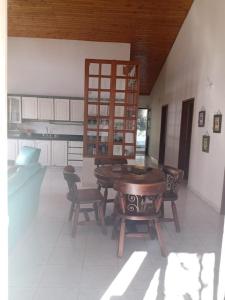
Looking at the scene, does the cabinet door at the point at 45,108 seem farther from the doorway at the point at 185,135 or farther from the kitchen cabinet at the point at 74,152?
the doorway at the point at 185,135

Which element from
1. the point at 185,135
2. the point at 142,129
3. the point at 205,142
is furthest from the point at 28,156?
the point at 142,129

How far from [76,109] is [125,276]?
5760mm

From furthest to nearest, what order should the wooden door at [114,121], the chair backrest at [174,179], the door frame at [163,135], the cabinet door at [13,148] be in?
1. the door frame at [163,135]
2. the cabinet door at [13,148]
3. the wooden door at [114,121]
4. the chair backrest at [174,179]

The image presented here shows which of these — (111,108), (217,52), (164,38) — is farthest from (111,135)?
(164,38)

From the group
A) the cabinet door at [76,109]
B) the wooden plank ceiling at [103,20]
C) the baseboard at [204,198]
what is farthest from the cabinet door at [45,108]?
the baseboard at [204,198]

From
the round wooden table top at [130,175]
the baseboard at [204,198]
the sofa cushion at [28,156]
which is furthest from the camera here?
the sofa cushion at [28,156]

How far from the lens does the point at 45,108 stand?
7504 millimetres

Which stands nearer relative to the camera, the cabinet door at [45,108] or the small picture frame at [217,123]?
the small picture frame at [217,123]

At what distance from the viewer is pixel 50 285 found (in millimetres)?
2197

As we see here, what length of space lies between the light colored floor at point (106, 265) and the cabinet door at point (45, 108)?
4419 mm

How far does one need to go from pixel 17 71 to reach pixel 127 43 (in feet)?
10.5

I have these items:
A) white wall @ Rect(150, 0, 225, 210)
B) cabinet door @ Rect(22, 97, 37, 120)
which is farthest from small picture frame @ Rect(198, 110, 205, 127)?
cabinet door @ Rect(22, 97, 37, 120)

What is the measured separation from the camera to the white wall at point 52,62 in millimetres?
7184

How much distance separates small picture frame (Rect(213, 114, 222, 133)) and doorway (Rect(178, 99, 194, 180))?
5.57ft
